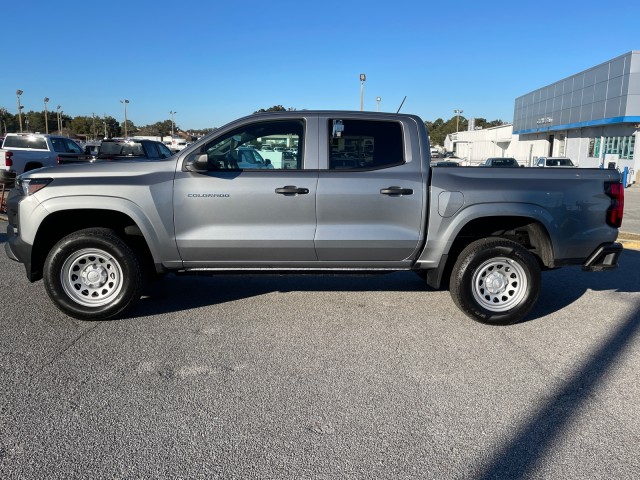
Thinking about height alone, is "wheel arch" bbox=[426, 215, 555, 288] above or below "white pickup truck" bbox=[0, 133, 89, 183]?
below

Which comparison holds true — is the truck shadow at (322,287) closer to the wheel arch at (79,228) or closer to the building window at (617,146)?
the wheel arch at (79,228)

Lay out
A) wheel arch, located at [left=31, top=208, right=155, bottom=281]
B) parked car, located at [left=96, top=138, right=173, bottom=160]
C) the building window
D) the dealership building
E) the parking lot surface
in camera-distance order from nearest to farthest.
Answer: the parking lot surface, wheel arch, located at [left=31, top=208, right=155, bottom=281], parked car, located at [left=96, top=138, right=173, bottom=160], the dealership building, the building window

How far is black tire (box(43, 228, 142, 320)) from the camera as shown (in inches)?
197

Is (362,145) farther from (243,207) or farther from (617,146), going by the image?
(617,146)

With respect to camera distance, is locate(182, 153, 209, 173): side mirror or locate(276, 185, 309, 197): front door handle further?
locate(276, 185, 309, 197): front door handle

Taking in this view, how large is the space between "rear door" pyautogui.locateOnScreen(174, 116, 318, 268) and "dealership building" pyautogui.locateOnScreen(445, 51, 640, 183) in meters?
22.4

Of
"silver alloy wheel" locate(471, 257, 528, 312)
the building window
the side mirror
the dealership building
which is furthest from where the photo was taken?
the building window

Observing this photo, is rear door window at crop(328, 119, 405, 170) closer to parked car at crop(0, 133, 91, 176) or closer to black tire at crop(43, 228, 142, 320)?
black tire at crop(43, 228, 142, 320)

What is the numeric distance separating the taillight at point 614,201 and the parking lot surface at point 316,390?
1026 millimetres

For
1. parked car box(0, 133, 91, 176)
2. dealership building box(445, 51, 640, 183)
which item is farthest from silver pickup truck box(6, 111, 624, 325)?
dealership building box(445, 51, 640, 183)

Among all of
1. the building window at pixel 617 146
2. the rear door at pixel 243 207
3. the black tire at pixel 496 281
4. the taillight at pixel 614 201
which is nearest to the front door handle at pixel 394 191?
the rear door at pixel 243 207

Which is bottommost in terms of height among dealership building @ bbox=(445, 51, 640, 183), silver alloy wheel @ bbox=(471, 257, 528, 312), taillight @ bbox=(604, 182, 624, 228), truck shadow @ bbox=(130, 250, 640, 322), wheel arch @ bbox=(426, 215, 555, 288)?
truck shadow @ bbox=(130, 250, 640, 322)

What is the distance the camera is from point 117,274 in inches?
202

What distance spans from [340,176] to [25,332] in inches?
125
